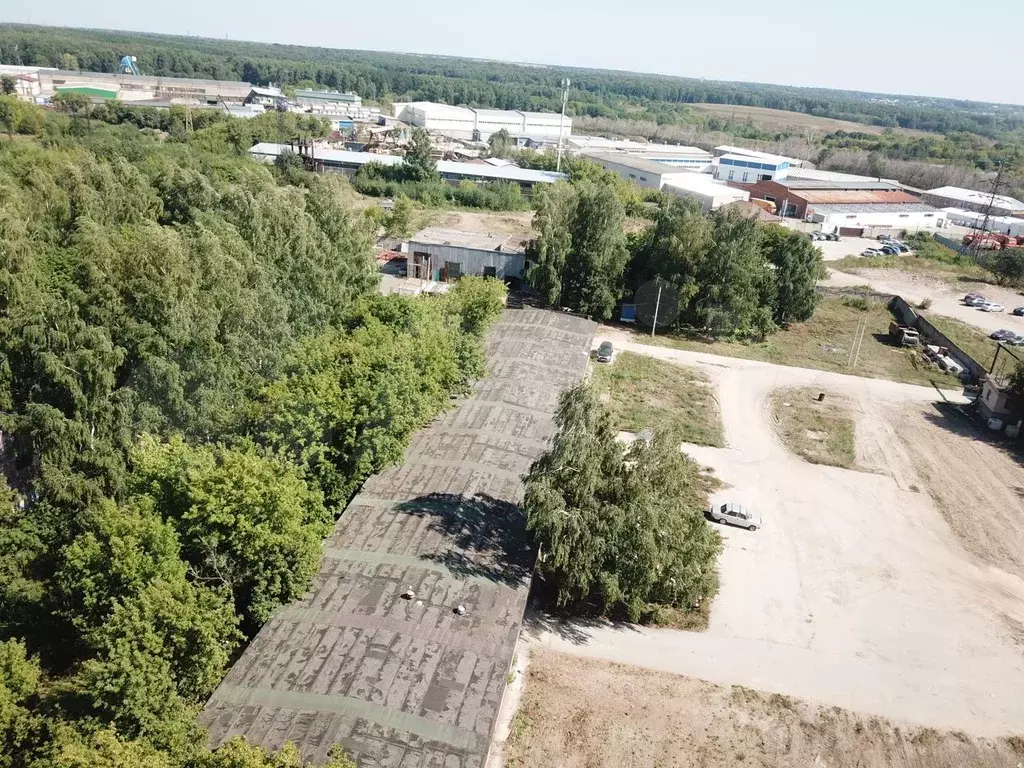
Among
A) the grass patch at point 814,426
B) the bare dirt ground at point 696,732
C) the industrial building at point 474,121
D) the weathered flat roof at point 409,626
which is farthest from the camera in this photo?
the industrial building at point 474,121

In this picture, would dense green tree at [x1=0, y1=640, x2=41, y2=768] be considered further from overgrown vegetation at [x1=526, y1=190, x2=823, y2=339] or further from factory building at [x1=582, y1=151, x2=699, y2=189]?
factory building at [x1=582, y1=151, x2=699, y2=189]

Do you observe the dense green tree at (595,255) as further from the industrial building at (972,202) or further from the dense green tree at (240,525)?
the industrial building at (972,202)

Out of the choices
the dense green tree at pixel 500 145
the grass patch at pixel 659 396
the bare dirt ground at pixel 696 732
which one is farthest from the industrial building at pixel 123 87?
the bare dirt ground at pixel 696 732

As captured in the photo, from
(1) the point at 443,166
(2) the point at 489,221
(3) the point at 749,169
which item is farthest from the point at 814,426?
(3) the point at 749,169

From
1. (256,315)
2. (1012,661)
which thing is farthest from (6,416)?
(1012,661)

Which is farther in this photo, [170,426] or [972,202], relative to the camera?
[972,202]

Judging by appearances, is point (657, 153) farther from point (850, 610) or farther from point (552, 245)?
point (850, 610)
